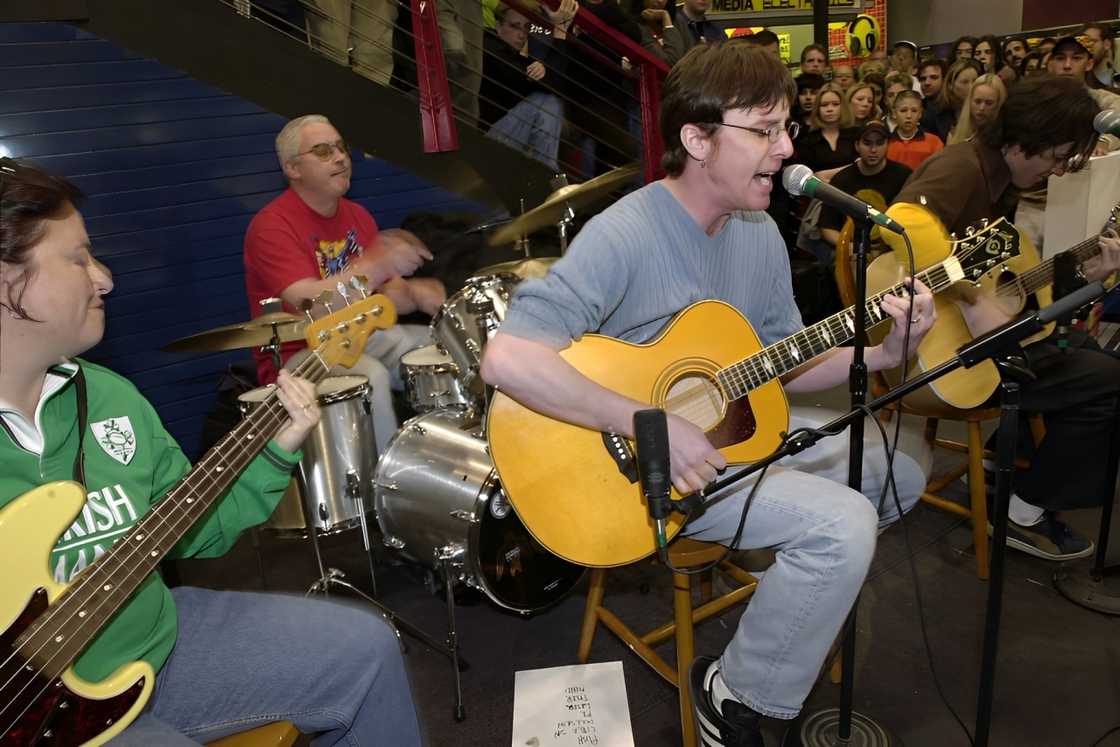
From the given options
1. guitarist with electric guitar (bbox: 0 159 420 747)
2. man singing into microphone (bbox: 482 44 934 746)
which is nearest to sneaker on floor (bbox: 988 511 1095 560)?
man singing into microphone (bbox: 482 44 934 746)

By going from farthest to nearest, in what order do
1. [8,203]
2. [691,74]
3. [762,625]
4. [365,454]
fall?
[365,454]
[691,74]
[762,625]
[8,203]

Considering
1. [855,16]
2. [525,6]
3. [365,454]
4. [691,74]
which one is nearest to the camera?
[691,74]

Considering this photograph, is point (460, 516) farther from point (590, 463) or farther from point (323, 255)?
point (323, 255)

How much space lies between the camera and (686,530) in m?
2.00

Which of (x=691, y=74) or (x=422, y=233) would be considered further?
(x=422, y=233)

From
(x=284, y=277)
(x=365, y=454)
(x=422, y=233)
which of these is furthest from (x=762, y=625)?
(x=422, y=233)

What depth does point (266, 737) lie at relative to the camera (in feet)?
5.08

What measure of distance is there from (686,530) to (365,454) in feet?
4.30

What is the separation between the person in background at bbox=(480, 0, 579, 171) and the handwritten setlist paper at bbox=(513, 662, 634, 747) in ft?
11.0

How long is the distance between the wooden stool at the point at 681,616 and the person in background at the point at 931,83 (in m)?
5.50

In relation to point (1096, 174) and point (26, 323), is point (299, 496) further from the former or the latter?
point (1096, 174)

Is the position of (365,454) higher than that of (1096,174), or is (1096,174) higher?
(1096,174)

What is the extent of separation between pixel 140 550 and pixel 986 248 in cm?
195

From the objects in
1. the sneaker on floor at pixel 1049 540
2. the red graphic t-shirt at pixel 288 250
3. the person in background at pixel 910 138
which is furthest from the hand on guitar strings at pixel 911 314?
the person in background at pixel 910 138
